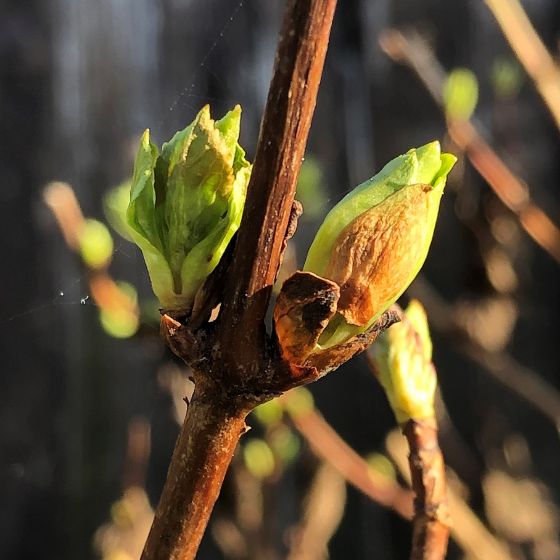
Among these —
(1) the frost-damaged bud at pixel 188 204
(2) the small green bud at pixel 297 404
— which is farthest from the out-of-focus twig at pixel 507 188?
(1) the frost-damaged bud at pixel 188 204

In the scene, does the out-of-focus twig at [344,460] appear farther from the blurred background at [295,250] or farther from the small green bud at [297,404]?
the blurred background at [295,250]

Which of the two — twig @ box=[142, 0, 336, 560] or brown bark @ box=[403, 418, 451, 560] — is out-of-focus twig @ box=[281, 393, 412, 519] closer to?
brown bark @ box=[403, 418, 451, 560]

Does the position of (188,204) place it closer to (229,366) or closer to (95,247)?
(229,366)

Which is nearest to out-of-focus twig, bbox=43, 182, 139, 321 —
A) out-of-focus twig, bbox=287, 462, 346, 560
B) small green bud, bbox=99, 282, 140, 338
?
small green bud, bbox=99, 282, 140, 338

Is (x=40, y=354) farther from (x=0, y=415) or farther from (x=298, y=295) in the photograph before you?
(x=298, y=295)

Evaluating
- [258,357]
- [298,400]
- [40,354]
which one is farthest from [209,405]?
[40,354]
